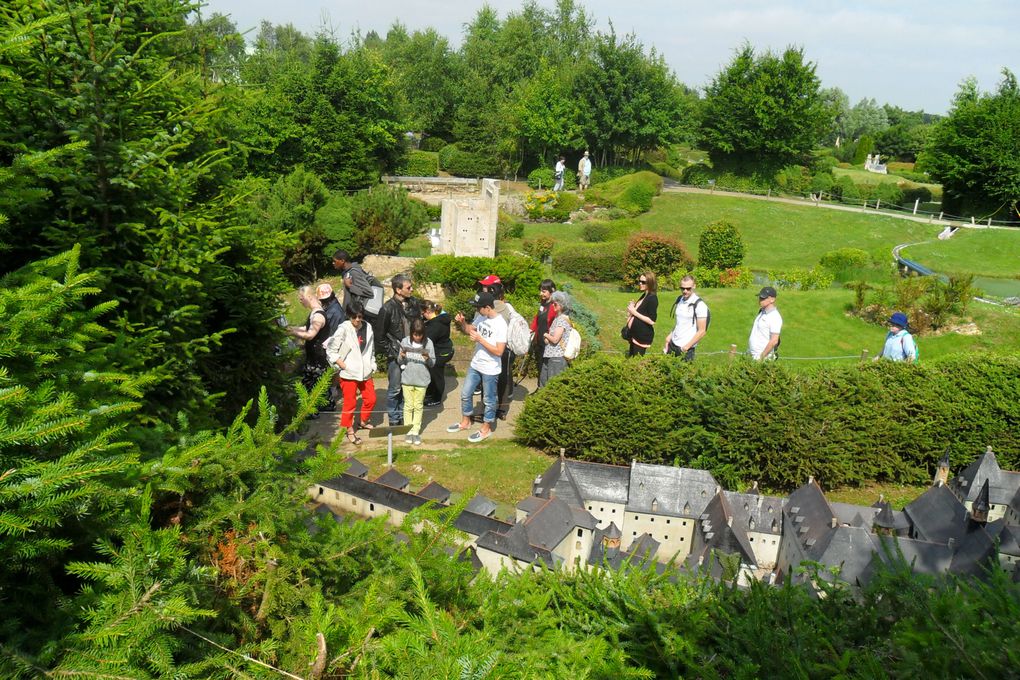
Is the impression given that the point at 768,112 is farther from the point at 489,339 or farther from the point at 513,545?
the point at 513,545

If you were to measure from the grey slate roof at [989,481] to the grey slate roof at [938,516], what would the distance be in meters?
0.76

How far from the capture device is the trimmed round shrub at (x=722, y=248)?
78.7 ft

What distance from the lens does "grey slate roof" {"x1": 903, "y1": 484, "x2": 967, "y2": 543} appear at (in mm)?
7129

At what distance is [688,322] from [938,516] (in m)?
3.89

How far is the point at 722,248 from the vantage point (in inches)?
943

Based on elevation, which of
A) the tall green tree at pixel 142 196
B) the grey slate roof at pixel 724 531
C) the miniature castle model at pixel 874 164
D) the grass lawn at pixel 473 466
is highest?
the miniature castle model at pixel 874 164

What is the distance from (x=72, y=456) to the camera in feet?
8.63

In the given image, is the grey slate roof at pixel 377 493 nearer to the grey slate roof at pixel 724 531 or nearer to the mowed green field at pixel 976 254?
the grey slate roof at pixel 724 531

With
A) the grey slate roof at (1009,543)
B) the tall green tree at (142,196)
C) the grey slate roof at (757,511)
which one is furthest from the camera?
the grey slate roof at (757,511)

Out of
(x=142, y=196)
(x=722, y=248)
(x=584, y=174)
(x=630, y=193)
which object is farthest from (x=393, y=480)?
(x=584, y=174)

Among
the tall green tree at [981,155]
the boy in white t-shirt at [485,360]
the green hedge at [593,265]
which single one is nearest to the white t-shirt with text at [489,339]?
the boy in white t-shirt at [485,360]

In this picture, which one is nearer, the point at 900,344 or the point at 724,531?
the point at 724,531

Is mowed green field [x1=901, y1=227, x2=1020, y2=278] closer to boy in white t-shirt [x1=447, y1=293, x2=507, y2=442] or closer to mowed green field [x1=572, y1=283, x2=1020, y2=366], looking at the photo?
mowed green field [x1=572, y1=283, x2=1020, y2=366]

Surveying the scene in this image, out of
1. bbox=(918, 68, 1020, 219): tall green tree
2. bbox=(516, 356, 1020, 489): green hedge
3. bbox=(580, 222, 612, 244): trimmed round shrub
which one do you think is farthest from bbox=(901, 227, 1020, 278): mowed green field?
bbox=(516, 356, 1020, 489): green hedge
